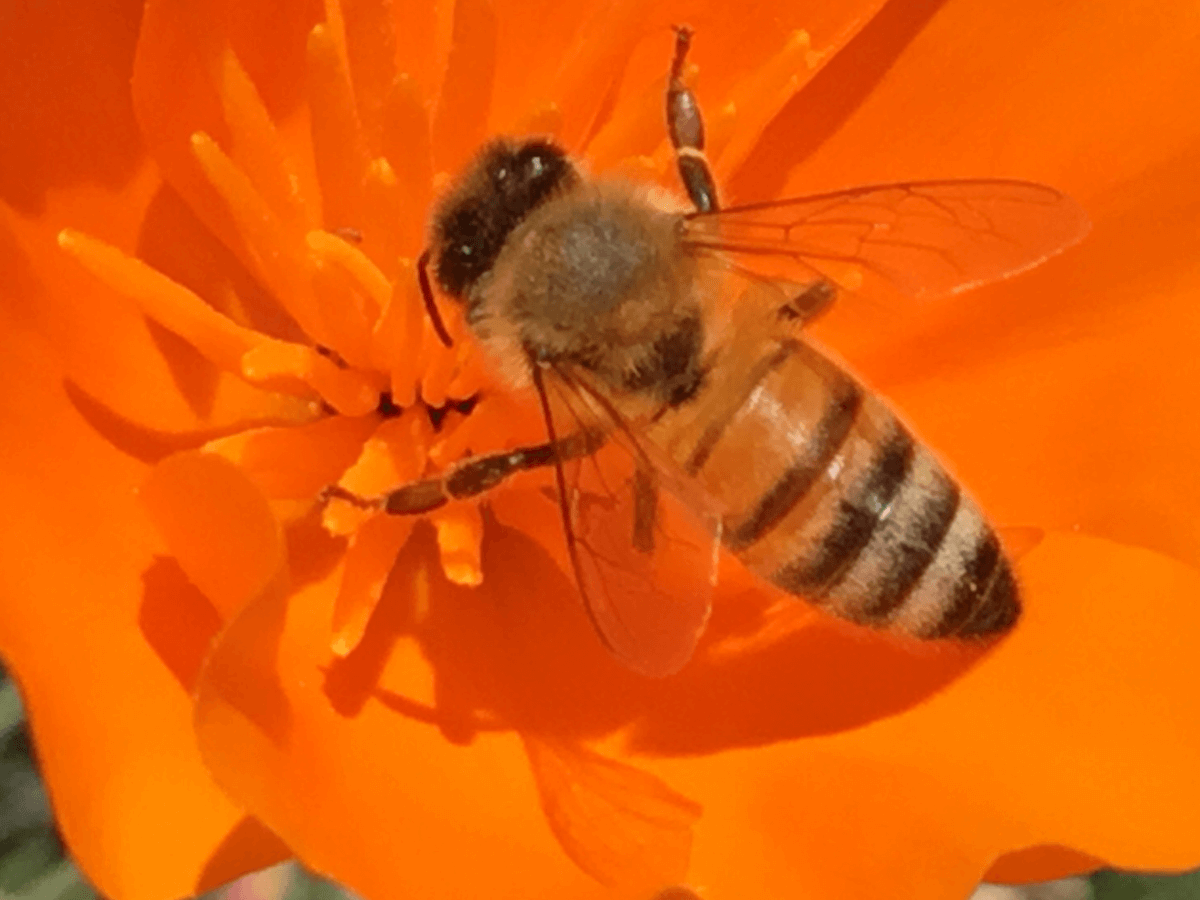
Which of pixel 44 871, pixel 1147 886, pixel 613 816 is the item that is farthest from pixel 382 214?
pixel 1147 886

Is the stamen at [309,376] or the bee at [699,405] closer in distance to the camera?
the bee at [699,405]

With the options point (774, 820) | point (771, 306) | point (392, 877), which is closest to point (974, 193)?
point (771, 306)

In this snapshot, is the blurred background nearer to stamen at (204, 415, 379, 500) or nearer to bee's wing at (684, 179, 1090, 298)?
stamen at (204, 415, 379, 500)

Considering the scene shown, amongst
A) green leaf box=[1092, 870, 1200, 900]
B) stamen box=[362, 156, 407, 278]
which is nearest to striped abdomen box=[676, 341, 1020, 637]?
stamen box=[362, 156, 407, 278]

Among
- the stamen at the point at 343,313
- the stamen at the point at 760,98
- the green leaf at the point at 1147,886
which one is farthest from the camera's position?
the green leaf at the point at 1147,886

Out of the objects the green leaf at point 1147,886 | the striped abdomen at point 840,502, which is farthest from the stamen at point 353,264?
the green leaf at point 1147,886

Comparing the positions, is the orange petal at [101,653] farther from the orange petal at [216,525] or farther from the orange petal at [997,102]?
the orange petal at [997,102]

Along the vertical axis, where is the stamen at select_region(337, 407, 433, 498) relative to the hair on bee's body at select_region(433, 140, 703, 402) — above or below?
below
